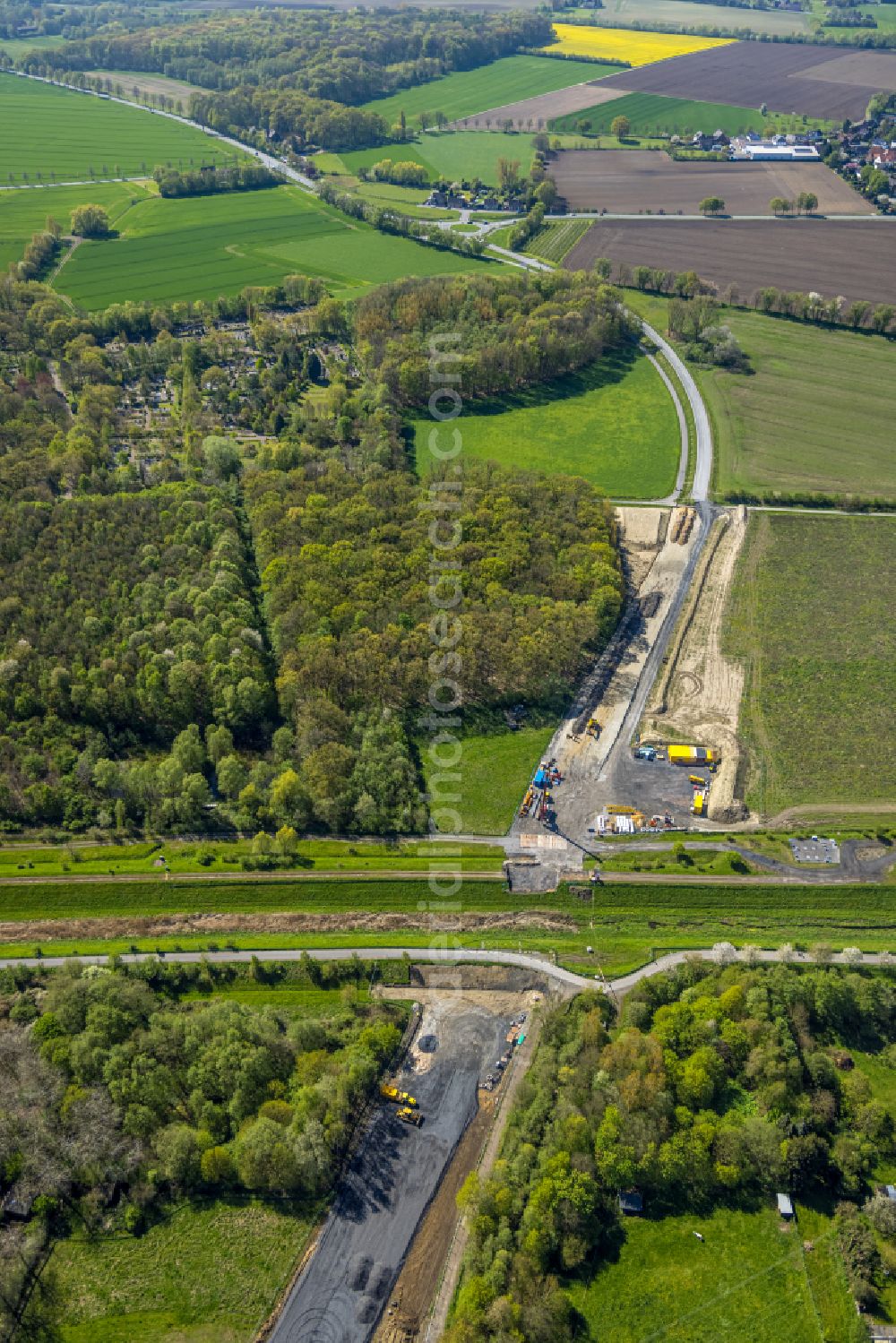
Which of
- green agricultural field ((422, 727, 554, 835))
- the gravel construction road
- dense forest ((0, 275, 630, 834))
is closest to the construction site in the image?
the gravel construction road

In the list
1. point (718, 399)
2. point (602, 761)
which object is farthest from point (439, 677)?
point (718, 399)

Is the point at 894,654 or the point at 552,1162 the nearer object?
the point at 552,1162

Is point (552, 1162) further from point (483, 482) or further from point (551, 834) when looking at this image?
point (483, 482)

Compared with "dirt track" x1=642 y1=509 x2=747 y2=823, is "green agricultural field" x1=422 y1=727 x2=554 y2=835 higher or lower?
lower

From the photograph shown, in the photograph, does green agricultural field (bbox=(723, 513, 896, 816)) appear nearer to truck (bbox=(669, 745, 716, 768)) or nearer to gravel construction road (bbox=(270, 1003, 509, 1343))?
truck (bbox=(669, 745, 716, 768))

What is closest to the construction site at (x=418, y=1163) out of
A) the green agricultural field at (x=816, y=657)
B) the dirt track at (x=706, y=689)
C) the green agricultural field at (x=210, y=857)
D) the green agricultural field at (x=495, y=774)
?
the green agricultural field at (x=210, y=857)

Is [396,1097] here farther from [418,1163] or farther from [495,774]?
[495,774]

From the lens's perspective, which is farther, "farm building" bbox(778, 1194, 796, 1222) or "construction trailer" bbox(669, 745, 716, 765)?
"construction trailer" bbox(669, 745, 716, 765)
